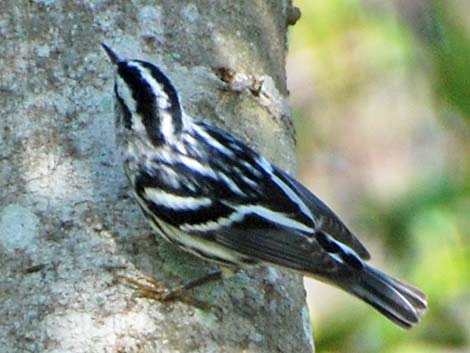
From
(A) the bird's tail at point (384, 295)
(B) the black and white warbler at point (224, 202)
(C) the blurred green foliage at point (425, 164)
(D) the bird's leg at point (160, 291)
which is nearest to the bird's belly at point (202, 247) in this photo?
(B) the black and white warbler at point (224, 202)

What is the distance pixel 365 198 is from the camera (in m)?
5.68

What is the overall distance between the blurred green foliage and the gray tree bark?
1330 millimetres

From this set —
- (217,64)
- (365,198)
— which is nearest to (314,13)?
(365,198)

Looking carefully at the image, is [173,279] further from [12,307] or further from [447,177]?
[447,177]

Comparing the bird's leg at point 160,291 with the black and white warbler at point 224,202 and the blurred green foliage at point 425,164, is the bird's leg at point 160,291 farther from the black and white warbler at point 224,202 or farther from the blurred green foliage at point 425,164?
the blurred green foliage at point 425,164

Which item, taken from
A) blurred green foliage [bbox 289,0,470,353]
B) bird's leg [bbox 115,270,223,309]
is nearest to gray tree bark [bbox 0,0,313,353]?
bird's leg [bbox 115,270,223,309]

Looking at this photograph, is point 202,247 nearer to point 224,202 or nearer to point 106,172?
point 224,202

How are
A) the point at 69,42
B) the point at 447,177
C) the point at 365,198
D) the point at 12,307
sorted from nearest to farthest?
1. the point at 12,307
2. the point at 69,42
3. the point at 447,177
4. the point at 365,198

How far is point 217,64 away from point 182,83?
0.13 metres

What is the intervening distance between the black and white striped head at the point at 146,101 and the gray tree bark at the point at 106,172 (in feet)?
0.25

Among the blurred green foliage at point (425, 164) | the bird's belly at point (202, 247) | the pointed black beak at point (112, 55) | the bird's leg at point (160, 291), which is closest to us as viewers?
the bird's leg at point (160, 291)

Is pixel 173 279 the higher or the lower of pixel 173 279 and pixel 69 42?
the lower

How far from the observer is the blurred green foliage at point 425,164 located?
16.0 feet

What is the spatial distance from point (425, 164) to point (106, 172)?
11.7 ft
